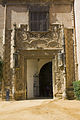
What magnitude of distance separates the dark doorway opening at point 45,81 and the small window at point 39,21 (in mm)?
2973

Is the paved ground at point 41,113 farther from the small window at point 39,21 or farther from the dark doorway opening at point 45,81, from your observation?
the dark doorway opening at point 45,81

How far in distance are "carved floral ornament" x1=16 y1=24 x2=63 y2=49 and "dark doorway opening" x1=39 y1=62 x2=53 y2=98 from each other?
244 cm

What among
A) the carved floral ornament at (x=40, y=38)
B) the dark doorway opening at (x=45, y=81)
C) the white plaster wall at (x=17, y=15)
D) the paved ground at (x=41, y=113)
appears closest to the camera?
the paved ground at (x=41, y=113)

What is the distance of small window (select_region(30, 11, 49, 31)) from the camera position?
965 cm

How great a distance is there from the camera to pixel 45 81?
1159cm

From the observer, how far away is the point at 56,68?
30.2 ft

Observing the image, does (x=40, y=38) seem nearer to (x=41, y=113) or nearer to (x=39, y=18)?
(x=39, y=18)

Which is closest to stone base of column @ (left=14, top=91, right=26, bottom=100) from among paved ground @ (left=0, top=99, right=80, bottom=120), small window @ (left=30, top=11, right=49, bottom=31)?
paved ground @ (left=0, top=99, right=80, bottom=120)

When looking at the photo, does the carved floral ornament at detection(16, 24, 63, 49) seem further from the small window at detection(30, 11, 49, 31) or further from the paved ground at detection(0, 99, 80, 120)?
the paved ground at detection(0, 99, 80, 120)

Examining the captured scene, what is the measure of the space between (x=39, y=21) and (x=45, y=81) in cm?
443

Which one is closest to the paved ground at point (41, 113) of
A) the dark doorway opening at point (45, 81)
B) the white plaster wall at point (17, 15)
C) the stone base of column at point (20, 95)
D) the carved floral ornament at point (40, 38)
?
the stone base of column at point (20, 95)

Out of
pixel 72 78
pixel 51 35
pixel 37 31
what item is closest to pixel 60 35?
pixel 51 35

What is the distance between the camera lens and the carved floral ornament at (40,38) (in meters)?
9.37

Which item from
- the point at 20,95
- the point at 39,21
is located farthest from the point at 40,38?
the point at 20,95
